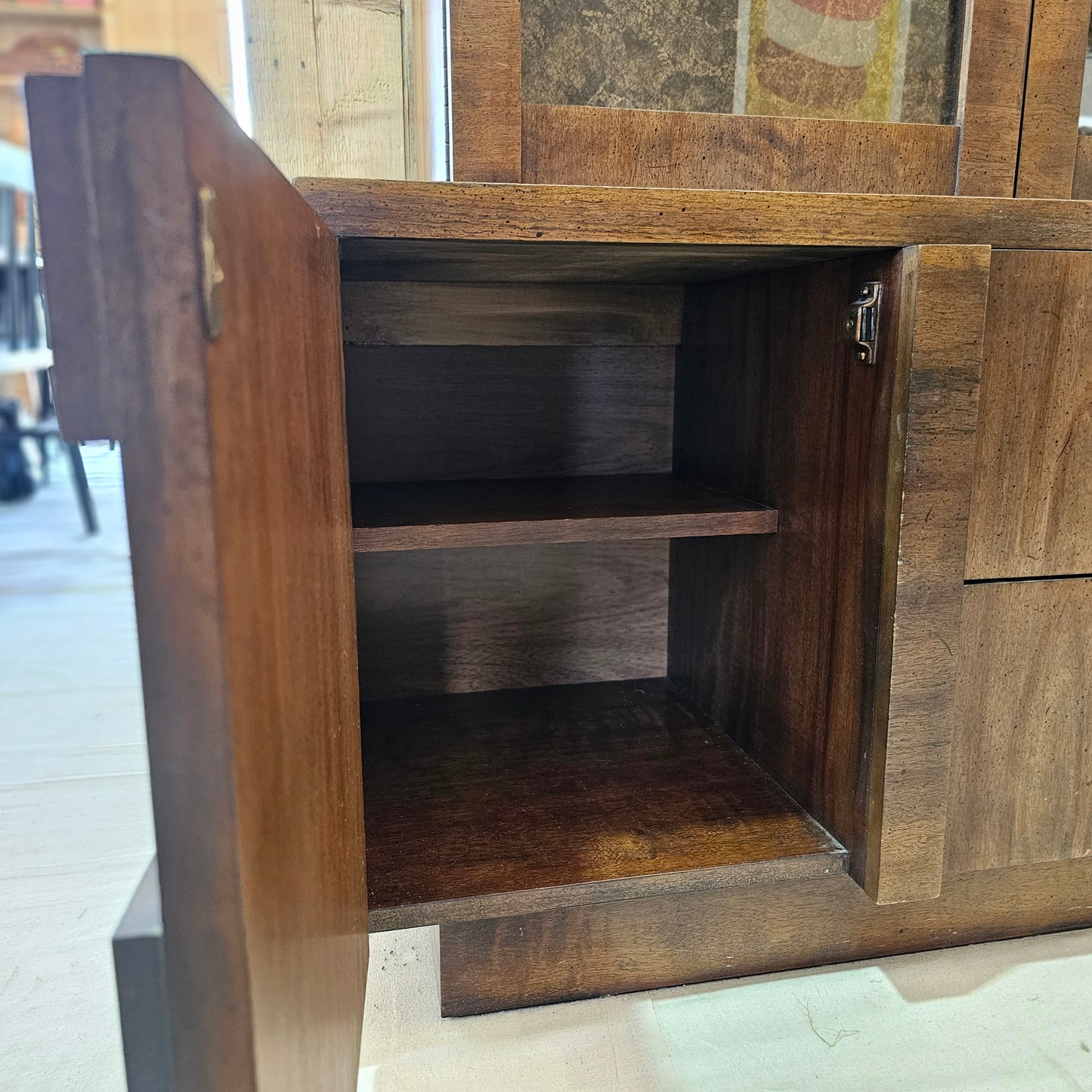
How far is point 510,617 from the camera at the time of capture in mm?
1025

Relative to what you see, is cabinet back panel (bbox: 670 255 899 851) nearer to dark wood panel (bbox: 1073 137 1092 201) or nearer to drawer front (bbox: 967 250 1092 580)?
drawer front (bbox: 967 250 1092 580)

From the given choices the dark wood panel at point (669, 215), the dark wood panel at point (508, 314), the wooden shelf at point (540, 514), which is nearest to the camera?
the dark wood panel at point (669, 215)

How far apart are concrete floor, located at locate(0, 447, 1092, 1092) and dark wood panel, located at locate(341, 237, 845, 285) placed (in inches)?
11.1

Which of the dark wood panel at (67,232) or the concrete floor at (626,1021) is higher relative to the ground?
the dark wood panel at (67,232)

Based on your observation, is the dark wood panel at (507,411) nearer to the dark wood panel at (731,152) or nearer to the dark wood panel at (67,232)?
the dark wood panel at (731,152)

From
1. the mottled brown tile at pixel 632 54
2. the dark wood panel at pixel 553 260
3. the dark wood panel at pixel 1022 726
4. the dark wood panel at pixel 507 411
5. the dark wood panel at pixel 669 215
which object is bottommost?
the dark wood panel at pixel 1022 726

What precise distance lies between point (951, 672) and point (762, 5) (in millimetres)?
537

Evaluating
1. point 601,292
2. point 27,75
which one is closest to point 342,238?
point 27,75

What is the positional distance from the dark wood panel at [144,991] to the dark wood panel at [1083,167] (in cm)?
88

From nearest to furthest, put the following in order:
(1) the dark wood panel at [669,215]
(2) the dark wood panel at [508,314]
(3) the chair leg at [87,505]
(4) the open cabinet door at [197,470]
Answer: (4) the open cabinet door at [197,470]
(1) the dark wood panel at [669,215]
(2) the dark wood panel at [508,314]
(3) the chair leg at [87,505]

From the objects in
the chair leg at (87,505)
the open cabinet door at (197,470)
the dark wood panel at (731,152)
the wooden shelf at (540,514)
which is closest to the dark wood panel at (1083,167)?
the dark wood panel at (731,152)

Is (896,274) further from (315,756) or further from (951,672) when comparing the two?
(315,756)

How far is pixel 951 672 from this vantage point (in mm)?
668

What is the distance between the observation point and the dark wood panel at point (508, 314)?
91cm
